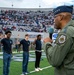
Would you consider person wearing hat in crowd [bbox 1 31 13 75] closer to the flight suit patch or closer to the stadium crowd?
the flight suit patch

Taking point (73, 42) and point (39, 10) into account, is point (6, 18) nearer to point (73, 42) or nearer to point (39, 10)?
point (39, 10)

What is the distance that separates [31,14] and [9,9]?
4.09 metres

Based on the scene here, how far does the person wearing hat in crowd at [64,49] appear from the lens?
2246mm

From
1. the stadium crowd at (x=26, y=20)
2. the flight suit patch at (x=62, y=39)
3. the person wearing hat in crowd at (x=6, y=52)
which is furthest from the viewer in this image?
the stadium crowd at (x=26, y=20)

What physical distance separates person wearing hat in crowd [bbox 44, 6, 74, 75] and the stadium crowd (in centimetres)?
3499

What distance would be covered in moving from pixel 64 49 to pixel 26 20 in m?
41.3

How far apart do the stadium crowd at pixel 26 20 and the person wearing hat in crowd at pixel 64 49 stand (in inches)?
1378

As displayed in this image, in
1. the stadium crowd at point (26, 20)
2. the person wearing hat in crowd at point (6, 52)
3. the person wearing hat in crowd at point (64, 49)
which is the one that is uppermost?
the person wearing hat in crowd at point (64, 49)

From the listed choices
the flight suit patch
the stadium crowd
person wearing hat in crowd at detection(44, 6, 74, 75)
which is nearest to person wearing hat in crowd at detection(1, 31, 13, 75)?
→ person wearing hat in crowd at detection(44, 6, 74, 75)

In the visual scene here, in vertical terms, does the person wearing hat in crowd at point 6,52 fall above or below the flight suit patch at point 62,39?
below

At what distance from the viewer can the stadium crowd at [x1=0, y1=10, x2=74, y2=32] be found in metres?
39.2

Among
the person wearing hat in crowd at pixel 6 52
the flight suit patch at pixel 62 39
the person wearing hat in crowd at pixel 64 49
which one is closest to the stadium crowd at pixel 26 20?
the person wearing hat in crowd at pixel 6 52

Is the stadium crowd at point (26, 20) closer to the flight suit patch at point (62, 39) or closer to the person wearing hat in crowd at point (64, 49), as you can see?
the person wearing hat in crowd at point (64, 49)

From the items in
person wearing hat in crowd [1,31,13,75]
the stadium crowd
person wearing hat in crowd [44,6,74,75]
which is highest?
person wearing hat in crowd [44,6,74,75]
